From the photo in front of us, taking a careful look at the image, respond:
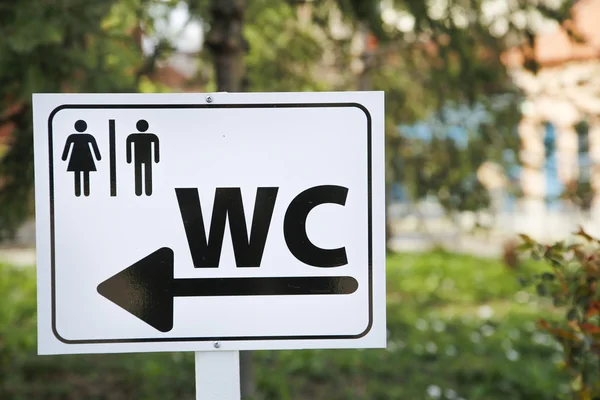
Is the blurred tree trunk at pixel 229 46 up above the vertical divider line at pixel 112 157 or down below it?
above

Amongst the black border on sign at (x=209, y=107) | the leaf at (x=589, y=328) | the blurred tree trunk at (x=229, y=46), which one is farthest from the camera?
the blurred tree trunk at (x=229, y=46)

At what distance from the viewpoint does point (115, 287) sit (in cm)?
131

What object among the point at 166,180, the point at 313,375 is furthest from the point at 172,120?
the point at 313,375

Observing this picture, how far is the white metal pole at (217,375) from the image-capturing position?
4.40 feet

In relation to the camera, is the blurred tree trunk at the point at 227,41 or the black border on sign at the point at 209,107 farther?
the blurred tree trunk at the point at 227,41

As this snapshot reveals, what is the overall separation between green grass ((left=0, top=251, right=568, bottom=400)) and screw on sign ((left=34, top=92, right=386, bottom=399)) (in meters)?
2.41

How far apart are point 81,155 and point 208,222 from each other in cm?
28

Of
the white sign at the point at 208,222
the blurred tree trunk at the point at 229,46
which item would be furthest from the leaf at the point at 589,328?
the blurred tree trunk at the point at 229,46

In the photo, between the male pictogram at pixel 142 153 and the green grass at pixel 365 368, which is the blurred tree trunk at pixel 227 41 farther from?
the male pictogram at pixel 142 153

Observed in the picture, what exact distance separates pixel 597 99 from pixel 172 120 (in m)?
4.11

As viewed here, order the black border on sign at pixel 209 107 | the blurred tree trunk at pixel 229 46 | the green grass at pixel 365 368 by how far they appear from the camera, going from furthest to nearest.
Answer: the green grass at pixel 365 368, the blurred tree trunk at pixel 229 46, the black border on sign at pixel 209 107

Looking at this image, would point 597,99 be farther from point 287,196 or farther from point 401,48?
point 287,196

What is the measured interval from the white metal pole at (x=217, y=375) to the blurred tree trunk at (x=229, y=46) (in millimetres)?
2319

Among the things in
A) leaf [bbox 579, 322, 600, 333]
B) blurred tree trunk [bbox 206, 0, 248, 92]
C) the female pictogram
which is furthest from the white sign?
blurred tree trunk [bbox 206, 0, 248, 92]
